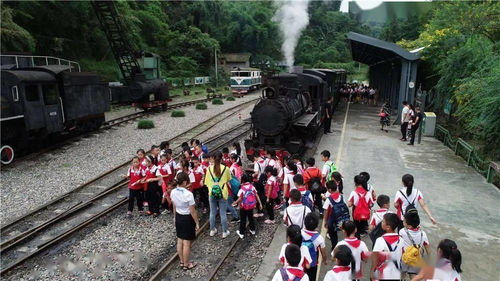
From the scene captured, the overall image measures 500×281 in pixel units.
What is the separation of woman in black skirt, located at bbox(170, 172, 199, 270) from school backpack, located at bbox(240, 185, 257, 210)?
112 cm

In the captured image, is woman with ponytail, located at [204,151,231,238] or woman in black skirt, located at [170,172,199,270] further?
woman with ponytail, located at [204,151,231,238]

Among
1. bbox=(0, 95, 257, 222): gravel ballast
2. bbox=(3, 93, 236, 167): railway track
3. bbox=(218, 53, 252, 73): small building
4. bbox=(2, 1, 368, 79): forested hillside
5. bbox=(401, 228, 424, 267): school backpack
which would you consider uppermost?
bbox=(2, 1, 368, 79): forested hillside

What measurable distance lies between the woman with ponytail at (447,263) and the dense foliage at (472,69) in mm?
8244

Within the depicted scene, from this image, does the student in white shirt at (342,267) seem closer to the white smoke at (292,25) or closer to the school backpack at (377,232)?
the school backpack at (377,232)

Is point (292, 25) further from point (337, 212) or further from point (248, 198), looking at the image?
point (337, 212)

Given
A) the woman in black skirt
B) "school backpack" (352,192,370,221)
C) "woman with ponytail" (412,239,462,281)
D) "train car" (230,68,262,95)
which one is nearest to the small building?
"train car" (230,68,262,95)

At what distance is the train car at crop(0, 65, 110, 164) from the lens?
11688 mm

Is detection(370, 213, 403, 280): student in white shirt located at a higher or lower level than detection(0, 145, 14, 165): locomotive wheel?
higher

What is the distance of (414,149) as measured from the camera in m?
13.9

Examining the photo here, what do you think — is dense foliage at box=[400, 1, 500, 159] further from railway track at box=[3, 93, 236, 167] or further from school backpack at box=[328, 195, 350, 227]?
railway track at box=[3, 93, 236, 167]

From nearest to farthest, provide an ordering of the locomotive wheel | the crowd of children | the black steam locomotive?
the crowd of children → the black steam locomotive → the locomotive wheel

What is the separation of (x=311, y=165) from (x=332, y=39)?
72.4 metres

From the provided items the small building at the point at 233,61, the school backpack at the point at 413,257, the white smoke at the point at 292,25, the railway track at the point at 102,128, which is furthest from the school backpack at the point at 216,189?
the small building at the point at 233,61

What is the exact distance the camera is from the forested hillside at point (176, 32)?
81.7ft
